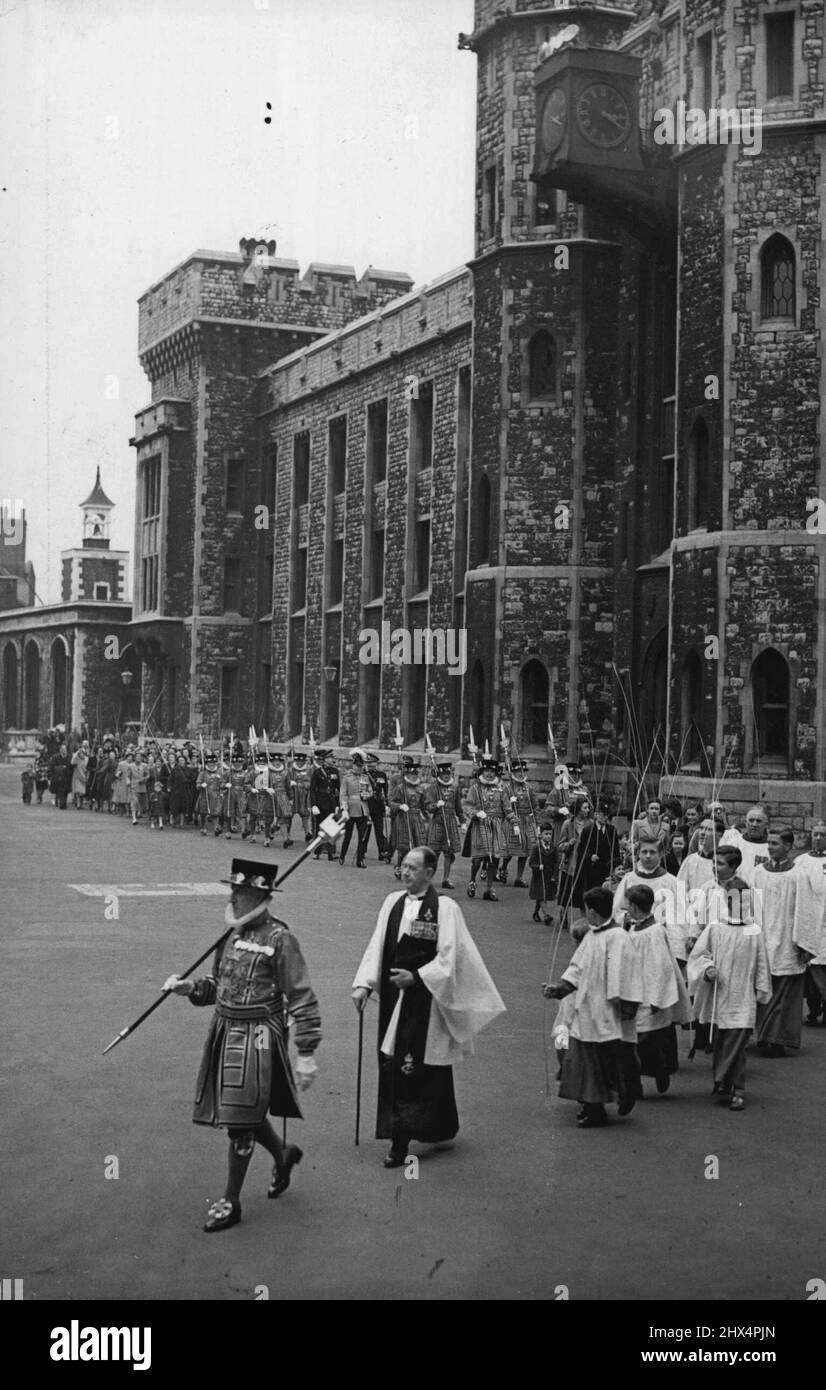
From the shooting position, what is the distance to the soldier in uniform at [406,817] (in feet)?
78.5

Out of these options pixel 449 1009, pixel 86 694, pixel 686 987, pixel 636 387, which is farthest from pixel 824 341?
pixel 86 694

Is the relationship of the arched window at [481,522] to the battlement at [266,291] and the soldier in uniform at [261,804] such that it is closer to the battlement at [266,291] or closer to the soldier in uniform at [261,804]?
the soldier in uniform at [261,804]

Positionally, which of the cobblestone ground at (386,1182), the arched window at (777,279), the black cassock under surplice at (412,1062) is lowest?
the cobblestone ground at (386,1182)

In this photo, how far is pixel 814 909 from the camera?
12766mm

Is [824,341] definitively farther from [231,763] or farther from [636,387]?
[231,763]

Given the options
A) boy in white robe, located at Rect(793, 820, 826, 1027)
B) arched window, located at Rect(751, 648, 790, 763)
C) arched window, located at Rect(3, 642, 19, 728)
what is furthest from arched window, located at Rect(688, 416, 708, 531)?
arched window, located at Rect(3, 642, 19, 728)

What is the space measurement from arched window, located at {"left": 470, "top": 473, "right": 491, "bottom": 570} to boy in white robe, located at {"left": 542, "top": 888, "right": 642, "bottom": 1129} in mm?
23531

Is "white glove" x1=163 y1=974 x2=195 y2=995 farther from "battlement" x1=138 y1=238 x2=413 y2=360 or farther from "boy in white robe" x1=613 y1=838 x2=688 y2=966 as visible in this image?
"battlement" x1=138 y1=238 x2=413 y2=360

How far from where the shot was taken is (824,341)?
83.0 feet

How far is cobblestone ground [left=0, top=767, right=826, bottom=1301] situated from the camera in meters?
7.02

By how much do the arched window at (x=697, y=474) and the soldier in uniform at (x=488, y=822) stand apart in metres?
6.46

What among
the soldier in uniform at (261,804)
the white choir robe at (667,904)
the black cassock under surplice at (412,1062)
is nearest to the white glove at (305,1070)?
the black cassock under surplice at (412,1062)

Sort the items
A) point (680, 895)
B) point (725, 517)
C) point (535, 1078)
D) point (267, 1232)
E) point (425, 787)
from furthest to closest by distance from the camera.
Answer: point (725, 517)
point (425, 787)
point (680, 895)
point (535, 1078)
point (267, 1232)

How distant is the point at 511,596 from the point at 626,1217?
25282 mm
